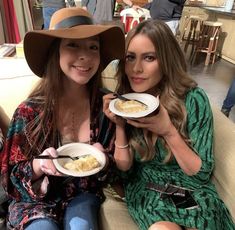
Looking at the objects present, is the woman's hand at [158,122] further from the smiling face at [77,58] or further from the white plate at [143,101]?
the smiling face at [77,58]

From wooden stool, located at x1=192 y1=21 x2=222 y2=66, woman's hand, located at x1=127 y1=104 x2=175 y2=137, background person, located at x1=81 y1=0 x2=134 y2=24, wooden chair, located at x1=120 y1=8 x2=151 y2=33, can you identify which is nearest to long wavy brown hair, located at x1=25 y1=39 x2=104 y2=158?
woman's hand, located at x1=127 y1=104 x2=175 y2=137

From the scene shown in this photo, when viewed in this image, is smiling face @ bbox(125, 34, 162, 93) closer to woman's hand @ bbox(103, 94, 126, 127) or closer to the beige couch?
woman's hand @ bbox(103, 94, 126, 127)

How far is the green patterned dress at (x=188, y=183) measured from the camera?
1038 mm

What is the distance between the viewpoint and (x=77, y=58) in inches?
42.1

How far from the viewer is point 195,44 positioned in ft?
19.6

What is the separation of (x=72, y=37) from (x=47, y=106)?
0.32 m

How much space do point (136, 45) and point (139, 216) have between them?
2.30 ft

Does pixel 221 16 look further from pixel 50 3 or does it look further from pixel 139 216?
pixel 139 216

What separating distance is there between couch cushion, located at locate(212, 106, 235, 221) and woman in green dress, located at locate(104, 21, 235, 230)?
50 mm

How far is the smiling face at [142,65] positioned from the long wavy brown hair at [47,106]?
0.30 metres

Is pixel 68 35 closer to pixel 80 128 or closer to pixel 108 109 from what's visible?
pixel 108 109

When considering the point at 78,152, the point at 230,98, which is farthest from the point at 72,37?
the point at 230,98

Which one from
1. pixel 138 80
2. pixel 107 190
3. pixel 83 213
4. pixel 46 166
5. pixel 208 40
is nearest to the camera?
pixel 46 166

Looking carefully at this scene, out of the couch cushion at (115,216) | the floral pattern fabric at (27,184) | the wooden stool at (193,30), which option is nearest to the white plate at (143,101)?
the floral pattern fabric at (27,184)
